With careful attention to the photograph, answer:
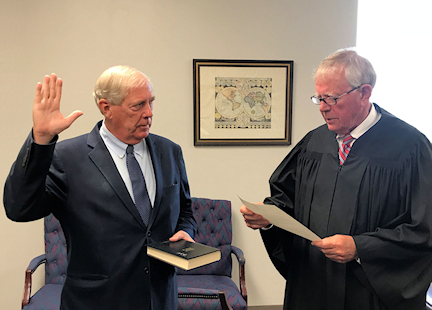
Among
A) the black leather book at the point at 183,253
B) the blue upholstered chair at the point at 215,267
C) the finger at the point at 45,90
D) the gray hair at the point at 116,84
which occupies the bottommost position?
the blue upholstered chair at the point at 215,267

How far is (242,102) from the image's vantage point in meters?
3.27

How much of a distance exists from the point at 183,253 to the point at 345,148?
936mm

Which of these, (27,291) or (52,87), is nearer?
(52,87)

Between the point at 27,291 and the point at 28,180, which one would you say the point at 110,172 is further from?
the point at 27,291

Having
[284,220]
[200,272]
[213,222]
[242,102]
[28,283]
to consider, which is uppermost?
[242,102]

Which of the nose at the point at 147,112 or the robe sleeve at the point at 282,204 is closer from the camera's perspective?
the nose at the point at 147,112

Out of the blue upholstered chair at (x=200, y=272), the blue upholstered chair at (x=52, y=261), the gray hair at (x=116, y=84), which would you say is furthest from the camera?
the blue upholstered chair at (x=52, y=261)

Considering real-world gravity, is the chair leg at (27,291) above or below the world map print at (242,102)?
below

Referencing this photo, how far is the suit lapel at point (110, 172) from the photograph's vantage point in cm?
142

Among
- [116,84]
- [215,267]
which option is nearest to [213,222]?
[215,267]

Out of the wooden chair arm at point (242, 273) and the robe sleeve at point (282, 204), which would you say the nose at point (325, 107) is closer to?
the robe sleeve at point (282, 204)

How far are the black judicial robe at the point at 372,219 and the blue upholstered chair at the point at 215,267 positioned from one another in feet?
3.26

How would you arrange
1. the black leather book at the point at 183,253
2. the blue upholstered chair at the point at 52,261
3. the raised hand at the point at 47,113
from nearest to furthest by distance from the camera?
the raised hand at the point at 47,113 < the black leather book at the point at 183,253 < the blue upholstered chair at the point at 52,261

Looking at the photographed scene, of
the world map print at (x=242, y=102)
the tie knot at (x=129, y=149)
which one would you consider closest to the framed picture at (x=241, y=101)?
the world map print at (x=242, y=102)
